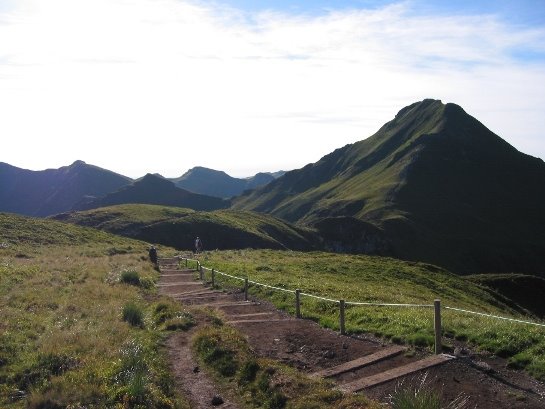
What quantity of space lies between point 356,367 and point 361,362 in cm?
33

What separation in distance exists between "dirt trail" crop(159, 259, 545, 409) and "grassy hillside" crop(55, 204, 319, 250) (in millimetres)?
87669

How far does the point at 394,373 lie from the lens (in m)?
11.9

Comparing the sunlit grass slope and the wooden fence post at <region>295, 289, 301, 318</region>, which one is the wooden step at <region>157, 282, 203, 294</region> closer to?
the sunlit grass slope

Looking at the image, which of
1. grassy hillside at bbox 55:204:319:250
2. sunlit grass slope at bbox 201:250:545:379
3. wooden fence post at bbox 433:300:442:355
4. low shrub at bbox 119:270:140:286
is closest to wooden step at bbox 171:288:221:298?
sunlit grass slope at bbox 201:250:545:379

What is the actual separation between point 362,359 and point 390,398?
10.2 ft

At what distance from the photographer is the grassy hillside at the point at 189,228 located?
359ft

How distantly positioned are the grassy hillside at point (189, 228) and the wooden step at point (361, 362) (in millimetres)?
92738

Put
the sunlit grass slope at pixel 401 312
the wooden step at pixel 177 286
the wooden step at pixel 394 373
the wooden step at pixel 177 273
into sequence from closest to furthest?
the wooden step at pixel 394 373, the sunlit grass slope at pixel 401 312, the wooden step at pixel 177 286, the wooden step at pixel 177 273

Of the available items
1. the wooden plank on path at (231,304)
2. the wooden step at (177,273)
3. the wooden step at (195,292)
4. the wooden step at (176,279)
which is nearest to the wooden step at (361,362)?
the wooden plank on path at (231,304)

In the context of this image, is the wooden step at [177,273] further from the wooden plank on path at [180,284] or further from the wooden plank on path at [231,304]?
the wooden plank on path at [231,304]

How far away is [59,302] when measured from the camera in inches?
828

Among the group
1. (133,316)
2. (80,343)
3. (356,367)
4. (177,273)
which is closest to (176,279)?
(177,273)

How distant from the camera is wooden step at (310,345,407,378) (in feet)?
41.8

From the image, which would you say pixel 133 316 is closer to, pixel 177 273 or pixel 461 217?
pixel 177 273
